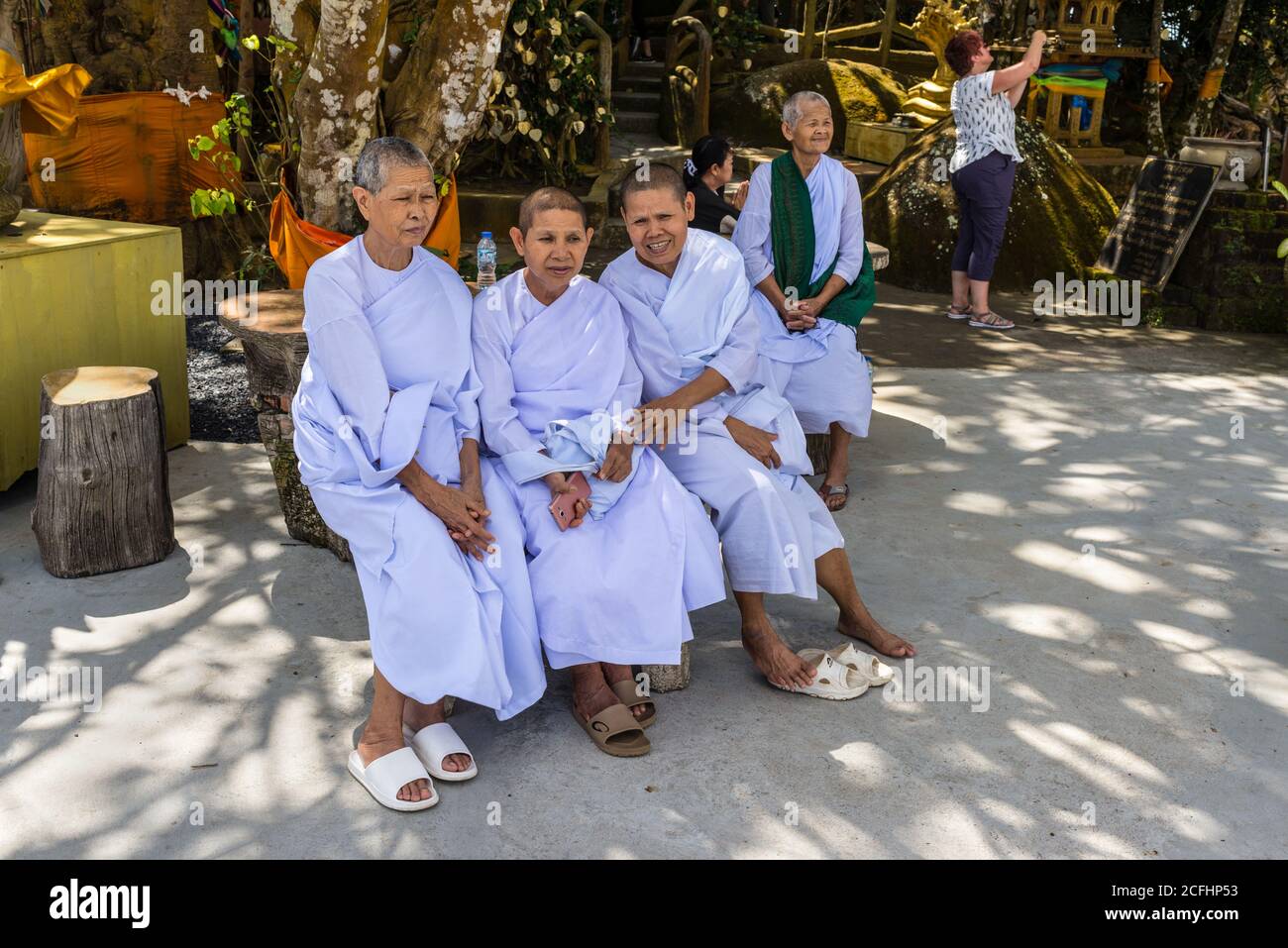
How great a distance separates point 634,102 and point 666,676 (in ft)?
33.0

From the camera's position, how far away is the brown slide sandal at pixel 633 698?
12.0 feet

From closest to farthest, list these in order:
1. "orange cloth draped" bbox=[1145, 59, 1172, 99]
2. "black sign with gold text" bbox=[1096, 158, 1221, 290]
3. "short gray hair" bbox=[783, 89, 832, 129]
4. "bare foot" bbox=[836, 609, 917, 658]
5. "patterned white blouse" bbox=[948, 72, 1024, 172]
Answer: "bare foot" bbox=[836, 609, 917, 658] → "short gray hair" bbox=[783, 89, 832, 129] → "patterned white blouse" bbox=[948, 72, 1024, 172] → "black sign with gold text" bbox=[1096, 158, 1221, 290] → "orange cloth draped" bbox=[1145, 59, 1172, 99]

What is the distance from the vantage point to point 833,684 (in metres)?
3.82

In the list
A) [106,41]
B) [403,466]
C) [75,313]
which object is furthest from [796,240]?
[106,41]

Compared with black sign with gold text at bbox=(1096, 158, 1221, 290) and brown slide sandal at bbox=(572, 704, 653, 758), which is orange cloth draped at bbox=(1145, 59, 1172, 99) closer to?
black sign with gold text at bbox=(1096, 158, 1221, 290)

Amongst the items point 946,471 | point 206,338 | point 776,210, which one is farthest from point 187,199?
point 946,471

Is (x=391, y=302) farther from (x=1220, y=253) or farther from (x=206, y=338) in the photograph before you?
(x=1220, y=253)

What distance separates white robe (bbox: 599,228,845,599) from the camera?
12.8 feet

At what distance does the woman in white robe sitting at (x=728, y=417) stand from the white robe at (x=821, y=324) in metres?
1.10

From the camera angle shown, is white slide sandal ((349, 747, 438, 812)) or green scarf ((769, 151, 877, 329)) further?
green scarf ((769, 151, 877, 329))

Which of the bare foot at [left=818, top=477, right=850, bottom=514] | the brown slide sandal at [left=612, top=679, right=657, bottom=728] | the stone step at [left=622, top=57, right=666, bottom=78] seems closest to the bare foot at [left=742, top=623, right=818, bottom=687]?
the brown slide sandal at [left=612, top=679, right=657, bottom=728]

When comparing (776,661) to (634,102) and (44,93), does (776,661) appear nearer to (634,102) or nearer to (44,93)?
(44,93)

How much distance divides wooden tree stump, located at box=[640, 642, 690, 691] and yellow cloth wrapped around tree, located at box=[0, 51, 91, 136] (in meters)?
3.60

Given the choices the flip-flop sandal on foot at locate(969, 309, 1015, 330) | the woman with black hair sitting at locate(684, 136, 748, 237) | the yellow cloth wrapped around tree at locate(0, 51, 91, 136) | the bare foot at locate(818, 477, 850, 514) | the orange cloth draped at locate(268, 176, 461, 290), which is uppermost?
the yellow cloth wrapped around tree at locate(0, 51, 91, 136)
